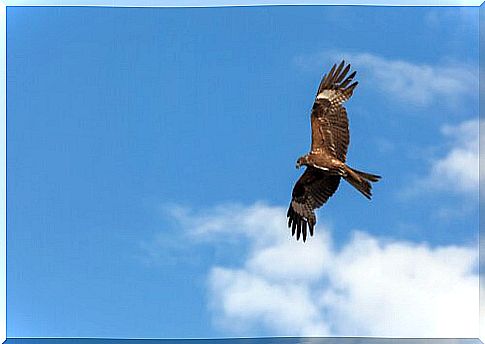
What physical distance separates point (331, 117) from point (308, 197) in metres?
0.33

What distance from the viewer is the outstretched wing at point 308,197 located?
3232 mm

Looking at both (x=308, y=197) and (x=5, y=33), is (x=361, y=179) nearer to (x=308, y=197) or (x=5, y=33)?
(x=308, y=197)

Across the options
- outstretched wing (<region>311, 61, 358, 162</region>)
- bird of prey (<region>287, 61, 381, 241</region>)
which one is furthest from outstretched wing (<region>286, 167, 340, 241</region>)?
outstretched wing (<region>311, 61, 358, 162</region>)

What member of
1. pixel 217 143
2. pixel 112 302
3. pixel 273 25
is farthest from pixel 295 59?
pixel 112 302

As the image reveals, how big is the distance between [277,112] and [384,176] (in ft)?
1.62

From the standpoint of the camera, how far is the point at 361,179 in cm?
320

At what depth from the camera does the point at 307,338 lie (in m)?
3.28

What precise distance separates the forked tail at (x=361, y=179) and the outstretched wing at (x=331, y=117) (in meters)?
0.06

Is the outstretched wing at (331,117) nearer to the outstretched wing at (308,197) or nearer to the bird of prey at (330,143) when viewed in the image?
the bird of prey at (330,143)

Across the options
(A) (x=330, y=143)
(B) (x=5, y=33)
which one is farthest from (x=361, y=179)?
(B) (x=5, y=33)

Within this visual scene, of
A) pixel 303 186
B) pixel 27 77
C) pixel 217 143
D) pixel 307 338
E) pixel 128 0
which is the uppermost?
pixel 128 0

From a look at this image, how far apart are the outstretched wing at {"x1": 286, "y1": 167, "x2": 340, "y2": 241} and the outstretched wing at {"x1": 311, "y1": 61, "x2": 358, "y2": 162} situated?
112 millimetres

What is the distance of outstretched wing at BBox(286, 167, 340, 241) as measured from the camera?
3232mm

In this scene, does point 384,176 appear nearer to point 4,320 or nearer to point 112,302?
point 112,302
